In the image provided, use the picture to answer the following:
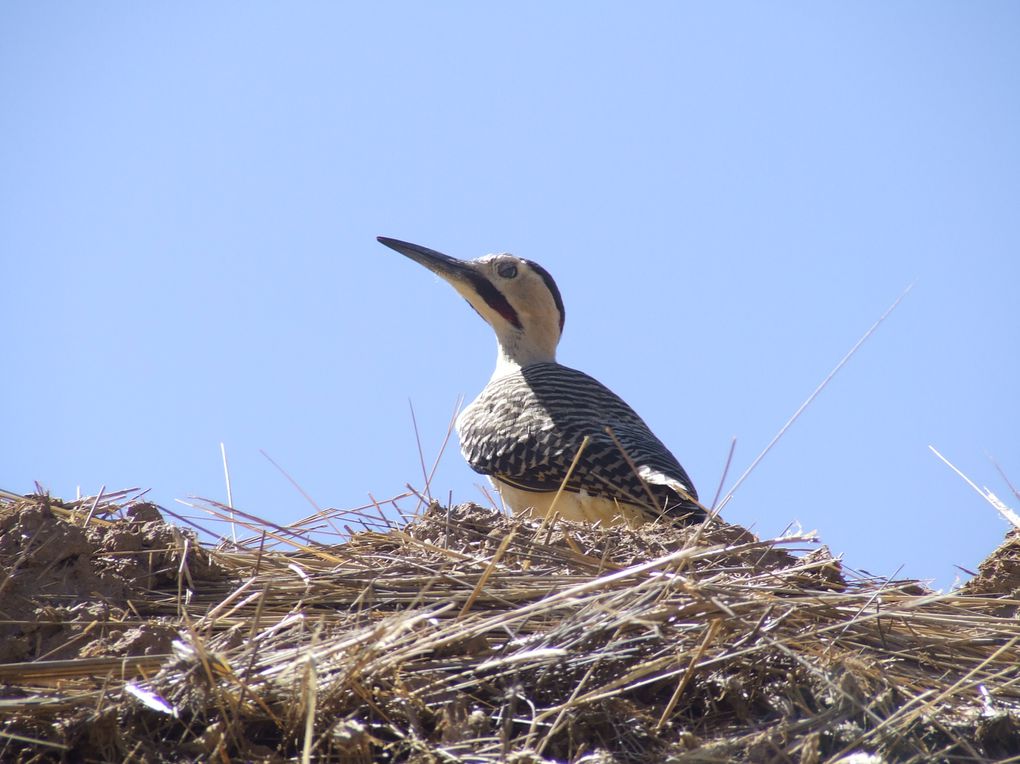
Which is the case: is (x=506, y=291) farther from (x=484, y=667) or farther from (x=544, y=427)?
(x=484, y=667)

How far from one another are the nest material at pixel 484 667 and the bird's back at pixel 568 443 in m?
2.24

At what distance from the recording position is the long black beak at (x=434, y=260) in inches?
316


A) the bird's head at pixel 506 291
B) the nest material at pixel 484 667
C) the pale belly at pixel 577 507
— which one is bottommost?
the nest material at pixel 484 667

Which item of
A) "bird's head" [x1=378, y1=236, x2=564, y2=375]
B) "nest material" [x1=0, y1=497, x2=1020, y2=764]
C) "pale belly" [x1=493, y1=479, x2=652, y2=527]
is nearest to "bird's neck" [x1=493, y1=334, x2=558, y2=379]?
"bird's head" [x1=378, y1=236, x2=564, y2=375]

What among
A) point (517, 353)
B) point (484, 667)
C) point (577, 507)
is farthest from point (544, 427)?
point (484, 667)

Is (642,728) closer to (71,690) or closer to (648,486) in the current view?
(71,690)

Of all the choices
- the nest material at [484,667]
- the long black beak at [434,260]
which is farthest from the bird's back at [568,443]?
→ the nest material at [484,667]

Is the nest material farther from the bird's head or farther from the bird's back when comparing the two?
the bird's head

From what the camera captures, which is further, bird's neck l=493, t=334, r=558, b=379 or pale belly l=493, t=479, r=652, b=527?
bird's neck l=493, t=334, r=558, b=379

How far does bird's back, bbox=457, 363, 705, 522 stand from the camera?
5.57 meters

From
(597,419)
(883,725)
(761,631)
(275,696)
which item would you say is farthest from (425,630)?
(597,419)

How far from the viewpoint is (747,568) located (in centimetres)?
331

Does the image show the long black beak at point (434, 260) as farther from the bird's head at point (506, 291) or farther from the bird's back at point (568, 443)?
the bird's back at point (568, 443)

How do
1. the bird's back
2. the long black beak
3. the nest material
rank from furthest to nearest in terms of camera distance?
the long black beak, the bird's back, the nest material
